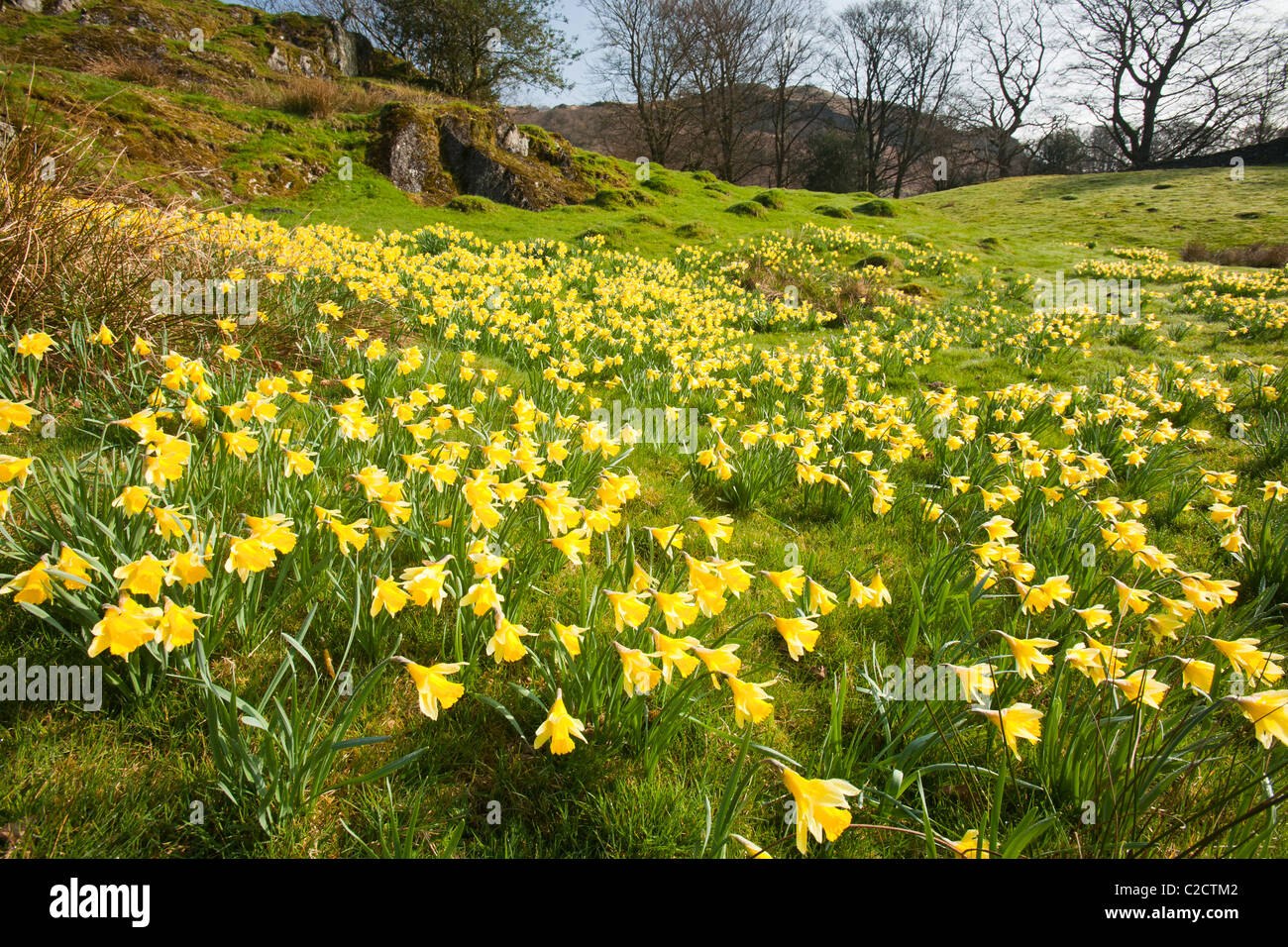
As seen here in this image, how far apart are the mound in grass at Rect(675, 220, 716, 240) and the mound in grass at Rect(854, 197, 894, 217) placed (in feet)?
36.9

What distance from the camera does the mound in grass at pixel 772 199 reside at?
21.5 meters

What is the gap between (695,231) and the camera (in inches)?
604

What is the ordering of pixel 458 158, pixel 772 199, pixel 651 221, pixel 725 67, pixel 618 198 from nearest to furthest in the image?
pixel 458 158, pixel 651 221, pixel 618 198, pixel 772 199, pixel 725 67

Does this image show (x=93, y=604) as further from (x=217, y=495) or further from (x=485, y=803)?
(x=485, y=803)

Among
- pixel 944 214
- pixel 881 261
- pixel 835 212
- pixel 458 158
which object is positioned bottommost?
pixel 881 261

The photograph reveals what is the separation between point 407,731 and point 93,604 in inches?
36.9

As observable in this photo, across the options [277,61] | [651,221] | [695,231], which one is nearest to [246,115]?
[277,61]

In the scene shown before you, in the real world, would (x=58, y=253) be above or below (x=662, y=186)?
below

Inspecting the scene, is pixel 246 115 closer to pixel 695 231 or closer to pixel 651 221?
pixel 651 221

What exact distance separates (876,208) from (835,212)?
12.4 ft

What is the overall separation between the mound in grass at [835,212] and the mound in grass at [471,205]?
43.2 ft

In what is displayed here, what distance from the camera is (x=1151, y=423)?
544 cm

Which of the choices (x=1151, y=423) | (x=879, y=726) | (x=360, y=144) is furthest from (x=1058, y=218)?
(x=879, y=726)

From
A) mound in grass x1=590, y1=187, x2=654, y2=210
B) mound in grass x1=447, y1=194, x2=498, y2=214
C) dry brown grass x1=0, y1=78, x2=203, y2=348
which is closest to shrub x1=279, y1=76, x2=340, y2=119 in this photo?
mound in grass x1=447, y1=194, x2=498, y2=214
